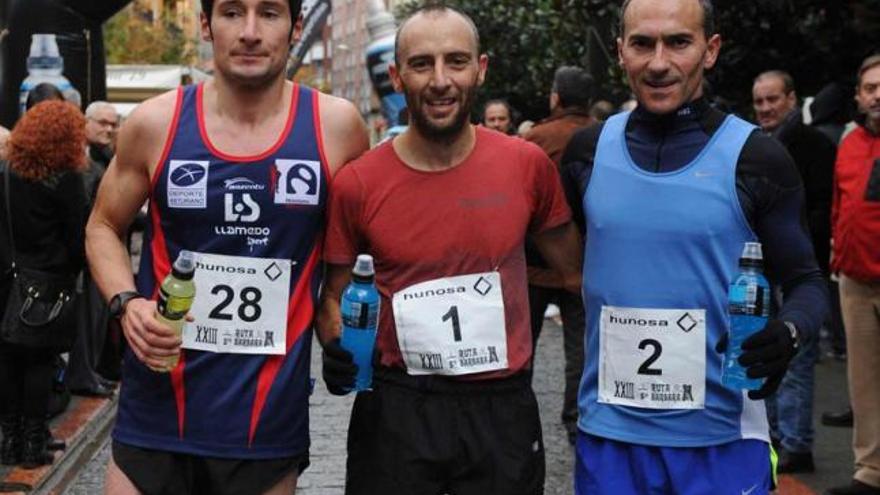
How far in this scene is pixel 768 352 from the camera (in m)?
3.39

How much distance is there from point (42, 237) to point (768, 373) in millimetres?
5015

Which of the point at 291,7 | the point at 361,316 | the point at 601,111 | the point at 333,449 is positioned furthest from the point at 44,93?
the point at 361,316

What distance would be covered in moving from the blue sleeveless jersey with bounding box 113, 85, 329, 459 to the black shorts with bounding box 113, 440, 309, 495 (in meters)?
0.03

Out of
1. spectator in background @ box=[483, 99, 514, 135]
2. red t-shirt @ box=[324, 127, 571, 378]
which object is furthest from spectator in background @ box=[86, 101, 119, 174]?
red t-shirt @ box=[324, 127, 571, 378]

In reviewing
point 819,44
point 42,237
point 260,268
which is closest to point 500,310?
point 260,268

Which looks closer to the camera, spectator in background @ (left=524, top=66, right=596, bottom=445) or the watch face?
the watch face

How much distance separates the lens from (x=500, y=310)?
3.87 metres

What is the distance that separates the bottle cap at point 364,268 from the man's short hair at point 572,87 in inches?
194

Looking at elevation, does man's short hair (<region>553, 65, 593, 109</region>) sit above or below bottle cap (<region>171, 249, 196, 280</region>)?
above

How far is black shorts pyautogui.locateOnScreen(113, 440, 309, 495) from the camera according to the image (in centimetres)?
380

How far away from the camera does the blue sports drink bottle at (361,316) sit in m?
3.63

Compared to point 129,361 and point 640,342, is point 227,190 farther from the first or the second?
point 640,342

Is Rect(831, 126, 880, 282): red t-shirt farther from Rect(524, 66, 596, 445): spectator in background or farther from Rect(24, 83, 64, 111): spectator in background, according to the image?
Rect(24, 83, 64, 111): spectator in background

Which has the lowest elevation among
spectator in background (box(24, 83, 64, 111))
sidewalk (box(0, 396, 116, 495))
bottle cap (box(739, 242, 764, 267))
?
sidewalk (box(0, 396, 116, 495))
